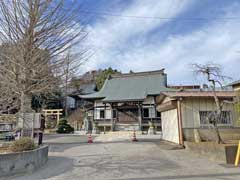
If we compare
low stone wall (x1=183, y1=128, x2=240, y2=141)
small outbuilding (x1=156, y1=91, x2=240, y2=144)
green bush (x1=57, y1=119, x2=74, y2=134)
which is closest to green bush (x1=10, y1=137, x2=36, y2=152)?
small outbuilding (x1=156, y1=91, x2=240, y2=144)

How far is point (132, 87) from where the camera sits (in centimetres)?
2692

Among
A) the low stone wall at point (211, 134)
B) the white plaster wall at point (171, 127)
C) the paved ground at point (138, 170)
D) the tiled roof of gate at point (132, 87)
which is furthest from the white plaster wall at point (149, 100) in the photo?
the paved ground at point (138, 170)

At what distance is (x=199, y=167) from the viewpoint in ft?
22.8

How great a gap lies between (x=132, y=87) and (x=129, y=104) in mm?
3333

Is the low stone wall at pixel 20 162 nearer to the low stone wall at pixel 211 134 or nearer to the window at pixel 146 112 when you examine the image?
the low stone wall at pixel 211 134

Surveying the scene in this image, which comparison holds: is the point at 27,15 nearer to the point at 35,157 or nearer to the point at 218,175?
the point at 35,157

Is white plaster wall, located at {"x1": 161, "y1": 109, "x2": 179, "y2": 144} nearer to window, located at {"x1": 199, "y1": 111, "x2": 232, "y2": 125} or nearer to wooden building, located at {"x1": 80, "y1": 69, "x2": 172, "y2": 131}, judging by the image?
window, located at {"x1": 199, "y1": 111, "x2": 232, "y2": 125}

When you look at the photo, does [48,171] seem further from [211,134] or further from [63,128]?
[63,128]

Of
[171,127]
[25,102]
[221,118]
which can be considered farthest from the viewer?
[171,127]

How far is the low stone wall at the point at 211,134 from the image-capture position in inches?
423

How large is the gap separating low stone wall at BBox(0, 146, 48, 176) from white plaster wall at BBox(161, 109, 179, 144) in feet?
23.6

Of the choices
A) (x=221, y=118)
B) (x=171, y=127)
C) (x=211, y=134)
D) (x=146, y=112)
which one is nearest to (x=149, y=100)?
(x=146, y=112)

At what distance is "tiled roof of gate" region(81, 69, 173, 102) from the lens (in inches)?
947

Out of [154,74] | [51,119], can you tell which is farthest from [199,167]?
[51,119]
